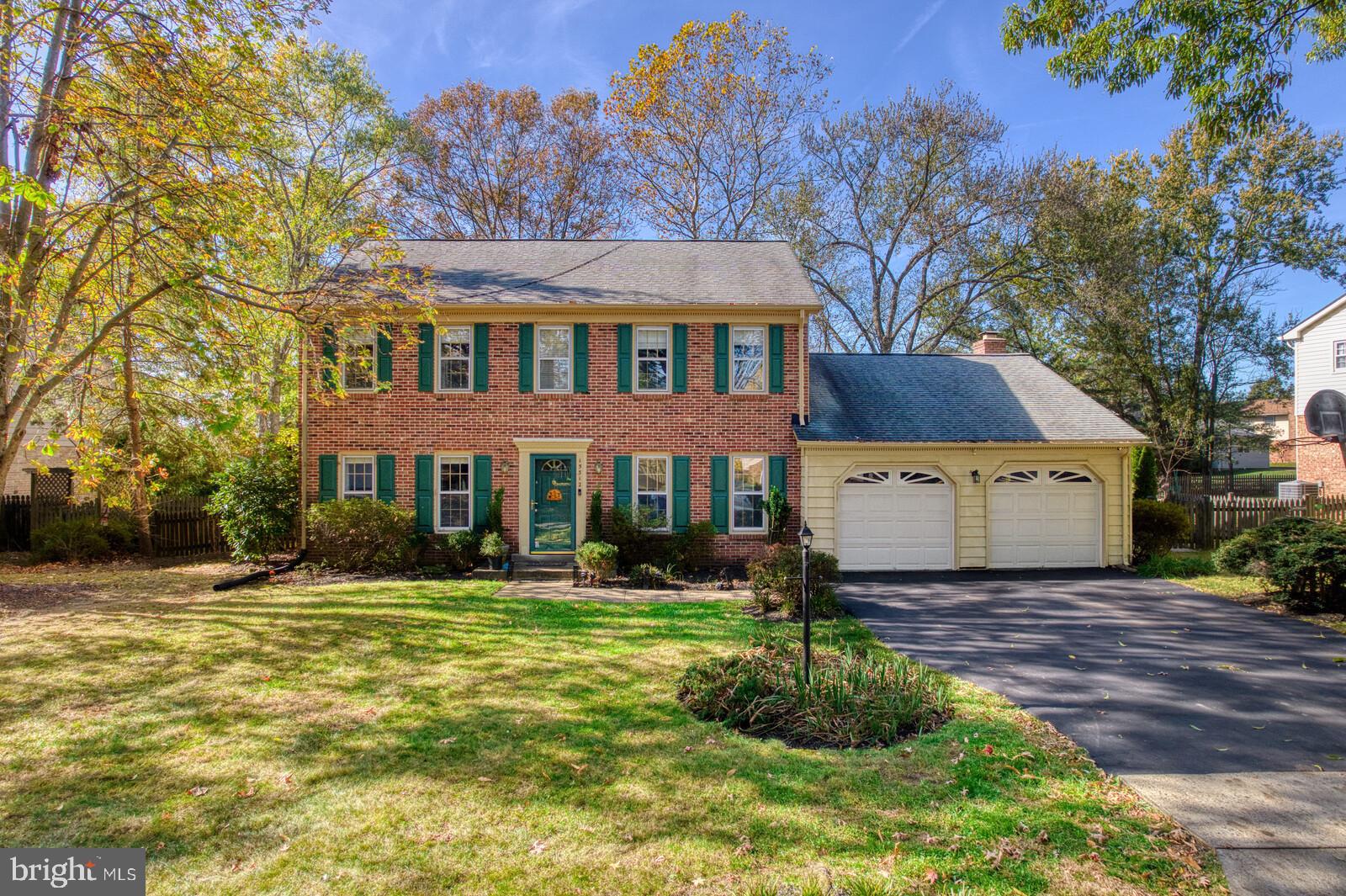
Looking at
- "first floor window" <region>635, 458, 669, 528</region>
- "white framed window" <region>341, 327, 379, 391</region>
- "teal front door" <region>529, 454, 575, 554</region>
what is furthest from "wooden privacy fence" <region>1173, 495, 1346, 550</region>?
"white framed window" <region>341, 327, 379, 391</region>

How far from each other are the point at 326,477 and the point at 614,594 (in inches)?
274

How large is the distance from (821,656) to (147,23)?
11.6m

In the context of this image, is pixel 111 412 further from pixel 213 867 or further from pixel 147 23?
pixel 213 867

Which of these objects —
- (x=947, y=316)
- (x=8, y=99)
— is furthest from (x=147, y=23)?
(x=947, y=316)

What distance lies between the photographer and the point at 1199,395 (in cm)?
2361

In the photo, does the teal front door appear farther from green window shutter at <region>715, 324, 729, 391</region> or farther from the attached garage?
the attached garage

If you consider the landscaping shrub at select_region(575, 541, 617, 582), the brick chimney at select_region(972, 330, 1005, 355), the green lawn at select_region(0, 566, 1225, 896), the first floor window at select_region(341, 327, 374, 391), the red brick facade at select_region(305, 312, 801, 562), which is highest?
the brick chimney at select_region(972, 330, 1005, 355)

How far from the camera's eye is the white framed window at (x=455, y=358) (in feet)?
44.2

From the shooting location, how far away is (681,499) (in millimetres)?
13117

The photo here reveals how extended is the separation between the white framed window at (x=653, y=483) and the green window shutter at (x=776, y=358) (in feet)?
8.92

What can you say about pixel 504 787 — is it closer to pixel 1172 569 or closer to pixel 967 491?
pixel 967 491

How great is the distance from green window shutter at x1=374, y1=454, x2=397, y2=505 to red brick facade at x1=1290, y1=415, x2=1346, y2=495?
26.7 m

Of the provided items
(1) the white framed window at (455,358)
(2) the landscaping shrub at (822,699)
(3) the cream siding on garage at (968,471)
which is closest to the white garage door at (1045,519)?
(3) the cream siding on garage at (968,471)

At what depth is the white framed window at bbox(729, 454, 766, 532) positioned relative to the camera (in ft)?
43.3
